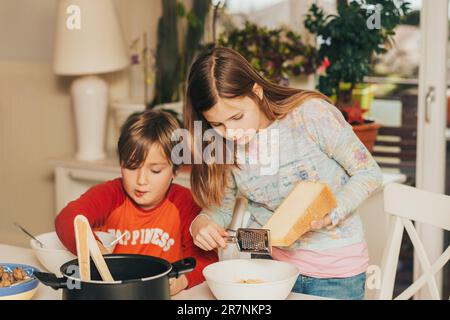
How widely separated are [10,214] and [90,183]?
21 centimetres

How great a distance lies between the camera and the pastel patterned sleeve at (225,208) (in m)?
1.17

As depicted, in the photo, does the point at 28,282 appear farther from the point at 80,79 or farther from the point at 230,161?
the point at 80,79

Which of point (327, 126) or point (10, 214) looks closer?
point (327, 126)

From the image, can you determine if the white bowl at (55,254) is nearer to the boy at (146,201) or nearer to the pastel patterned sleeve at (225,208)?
the boy at (146,201)

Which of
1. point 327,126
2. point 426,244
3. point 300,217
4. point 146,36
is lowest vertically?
point 426,244

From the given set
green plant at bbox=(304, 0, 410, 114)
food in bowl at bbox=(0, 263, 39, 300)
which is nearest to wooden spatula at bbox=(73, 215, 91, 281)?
food in bowl at bbox=(0, 263, 39, 300)

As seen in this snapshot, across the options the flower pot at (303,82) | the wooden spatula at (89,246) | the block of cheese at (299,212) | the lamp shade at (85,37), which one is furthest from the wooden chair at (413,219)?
the lamp shade at (85,37)

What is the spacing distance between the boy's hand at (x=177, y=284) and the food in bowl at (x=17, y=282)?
17 centimetres

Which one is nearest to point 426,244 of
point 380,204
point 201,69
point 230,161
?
point 380,204

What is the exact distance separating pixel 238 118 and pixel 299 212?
0.19m

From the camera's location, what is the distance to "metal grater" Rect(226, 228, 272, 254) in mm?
943

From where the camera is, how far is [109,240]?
1148mm

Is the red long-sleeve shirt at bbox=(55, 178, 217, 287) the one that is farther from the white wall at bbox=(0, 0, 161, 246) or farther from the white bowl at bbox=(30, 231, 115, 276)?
→ the white wall at bbox=(0, 0, 161, 246)
